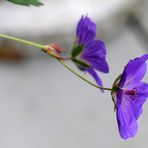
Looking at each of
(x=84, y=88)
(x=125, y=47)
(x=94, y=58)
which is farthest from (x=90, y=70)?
(x=125, y=47)

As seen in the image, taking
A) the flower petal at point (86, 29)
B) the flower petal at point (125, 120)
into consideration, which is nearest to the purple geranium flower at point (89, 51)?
the flower petal at point (86, 29)

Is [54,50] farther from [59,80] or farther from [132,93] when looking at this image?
[59,80]

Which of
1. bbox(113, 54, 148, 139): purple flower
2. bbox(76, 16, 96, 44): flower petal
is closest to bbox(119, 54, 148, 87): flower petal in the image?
bbox(113, 54, 148, 139): purple flower

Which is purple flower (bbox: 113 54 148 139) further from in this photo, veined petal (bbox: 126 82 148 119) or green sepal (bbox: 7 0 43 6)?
green sepal (bbox: 7 0 43 6)

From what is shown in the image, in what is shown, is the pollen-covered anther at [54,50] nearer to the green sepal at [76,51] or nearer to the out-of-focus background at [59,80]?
the green sepal at [76,51]

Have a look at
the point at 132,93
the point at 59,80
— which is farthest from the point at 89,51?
the point at 59,80
